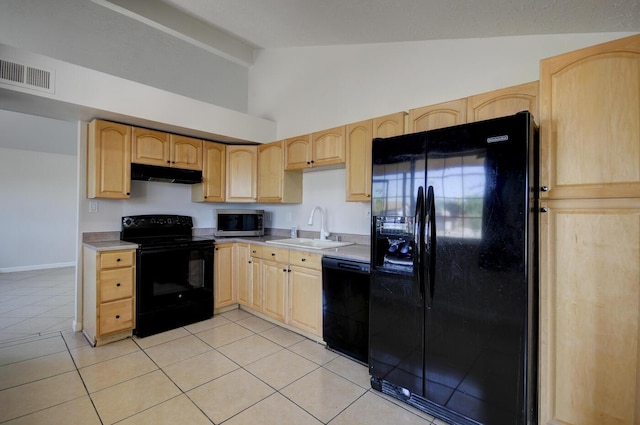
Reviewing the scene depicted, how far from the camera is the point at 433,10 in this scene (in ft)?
6.63

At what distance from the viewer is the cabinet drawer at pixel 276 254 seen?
3021mm

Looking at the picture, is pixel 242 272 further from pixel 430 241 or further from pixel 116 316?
pixel 430 241

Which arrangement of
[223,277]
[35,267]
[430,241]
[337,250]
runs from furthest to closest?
[35,267]
[223,277]
[337,250]
[430,241]

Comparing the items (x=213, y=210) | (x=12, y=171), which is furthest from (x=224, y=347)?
(x=12, y=171)

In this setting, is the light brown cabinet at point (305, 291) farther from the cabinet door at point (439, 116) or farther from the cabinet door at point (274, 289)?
the cabinet door at point (439, 116)

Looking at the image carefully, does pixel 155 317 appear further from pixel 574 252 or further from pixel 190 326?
pixel 574 252

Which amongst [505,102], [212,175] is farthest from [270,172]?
[505,102]

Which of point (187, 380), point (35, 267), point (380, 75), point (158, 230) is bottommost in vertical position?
point (187, 380)

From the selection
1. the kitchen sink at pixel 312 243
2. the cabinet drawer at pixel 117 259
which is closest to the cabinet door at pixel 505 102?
the kitchen sink at pixel 312 243

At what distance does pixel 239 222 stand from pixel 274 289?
1145 mm

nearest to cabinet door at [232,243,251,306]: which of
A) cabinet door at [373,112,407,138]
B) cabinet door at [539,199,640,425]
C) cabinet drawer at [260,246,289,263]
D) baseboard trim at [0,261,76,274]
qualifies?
cabinet drawer at [260,246,289,263]

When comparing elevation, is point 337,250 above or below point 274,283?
above

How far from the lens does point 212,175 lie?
373cm

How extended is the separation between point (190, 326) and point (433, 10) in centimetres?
367
